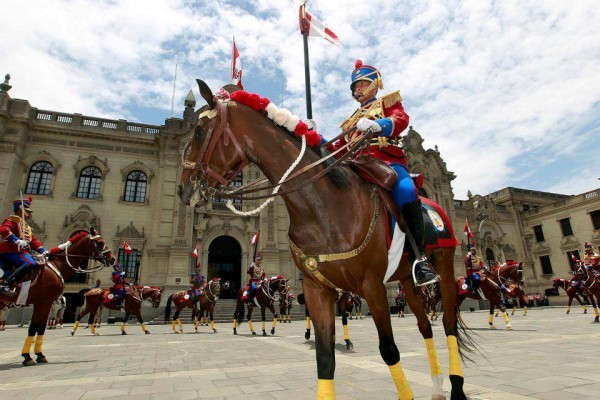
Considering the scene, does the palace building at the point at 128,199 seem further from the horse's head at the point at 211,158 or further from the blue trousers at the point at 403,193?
the blue trousers at the point at 403,193

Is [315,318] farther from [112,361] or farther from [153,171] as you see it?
[153,171]

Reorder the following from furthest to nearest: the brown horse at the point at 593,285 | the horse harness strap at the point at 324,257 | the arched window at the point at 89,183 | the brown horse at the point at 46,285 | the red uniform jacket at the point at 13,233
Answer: the arched window at the point at 89,183
the brown horse at the point at 593,285
the brown horse at the point at 46,285
the red uniform jacket at the point at 13,233
the horse harness strap at the point at 324,257

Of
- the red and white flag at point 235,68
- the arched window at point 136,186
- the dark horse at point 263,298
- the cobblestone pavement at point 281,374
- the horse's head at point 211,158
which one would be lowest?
the cobblestone pavement at point 281,374

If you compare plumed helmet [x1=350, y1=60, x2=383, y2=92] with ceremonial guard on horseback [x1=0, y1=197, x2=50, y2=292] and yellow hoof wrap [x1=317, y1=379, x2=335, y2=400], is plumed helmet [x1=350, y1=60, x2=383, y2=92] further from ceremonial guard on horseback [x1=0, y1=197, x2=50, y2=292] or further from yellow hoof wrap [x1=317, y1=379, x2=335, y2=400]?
ceremonial guard on horseback [x1=0, y1=197, x2=50, y2=292]

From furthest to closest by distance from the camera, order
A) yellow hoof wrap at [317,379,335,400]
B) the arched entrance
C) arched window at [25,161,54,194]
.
Result: the arched entrance < arched window at [25,161,54,194] < yellow hoof wrap at [317,379,335,400]

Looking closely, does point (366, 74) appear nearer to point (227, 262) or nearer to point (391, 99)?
point (391, 99)

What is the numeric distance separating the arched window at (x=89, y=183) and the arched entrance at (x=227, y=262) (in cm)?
968

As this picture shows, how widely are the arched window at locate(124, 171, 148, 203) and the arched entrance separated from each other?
6755mm

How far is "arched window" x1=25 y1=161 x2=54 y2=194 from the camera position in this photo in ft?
79.6

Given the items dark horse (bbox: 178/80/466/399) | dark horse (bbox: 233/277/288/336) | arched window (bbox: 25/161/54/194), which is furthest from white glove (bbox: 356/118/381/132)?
arched window (bbox: 25/161/54/194)

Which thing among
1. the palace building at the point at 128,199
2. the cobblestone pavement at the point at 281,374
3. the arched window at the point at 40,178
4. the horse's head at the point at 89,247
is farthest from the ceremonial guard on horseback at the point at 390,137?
the arched window at the point at 40,178

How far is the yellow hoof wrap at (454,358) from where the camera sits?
3.48m

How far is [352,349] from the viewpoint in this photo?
8266 millimetres

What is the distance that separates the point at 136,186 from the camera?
26.7 m
